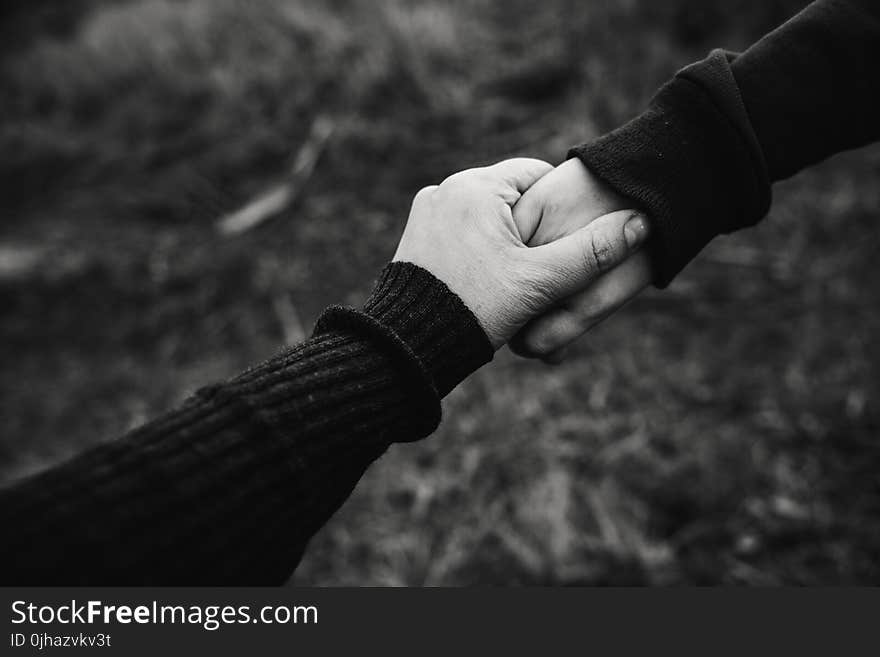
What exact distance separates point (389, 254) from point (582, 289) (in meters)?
3.15

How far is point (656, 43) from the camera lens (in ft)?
15.6

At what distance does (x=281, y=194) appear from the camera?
18.1ft

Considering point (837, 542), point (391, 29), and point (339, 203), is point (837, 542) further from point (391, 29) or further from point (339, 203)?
point (391, 29)

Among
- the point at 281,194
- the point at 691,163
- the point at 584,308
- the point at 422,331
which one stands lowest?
the point at 584,308

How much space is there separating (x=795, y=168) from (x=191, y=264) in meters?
4.65

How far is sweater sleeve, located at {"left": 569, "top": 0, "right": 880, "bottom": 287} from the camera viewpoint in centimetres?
154

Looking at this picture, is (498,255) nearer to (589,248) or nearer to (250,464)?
(589,248)

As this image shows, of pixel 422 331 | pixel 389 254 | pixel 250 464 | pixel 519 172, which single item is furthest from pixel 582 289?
pixel 389 254

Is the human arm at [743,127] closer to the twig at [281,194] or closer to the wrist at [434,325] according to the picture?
the wrist at [434,325]

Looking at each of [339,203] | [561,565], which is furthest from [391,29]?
[561,565]

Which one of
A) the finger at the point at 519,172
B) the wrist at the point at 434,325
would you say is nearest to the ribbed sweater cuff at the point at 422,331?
the wrist at the point at 434,325

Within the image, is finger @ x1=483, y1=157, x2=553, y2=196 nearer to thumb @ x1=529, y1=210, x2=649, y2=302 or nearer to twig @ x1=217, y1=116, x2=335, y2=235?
thumb @ x1=529, y1=210, x2=649, y2=302

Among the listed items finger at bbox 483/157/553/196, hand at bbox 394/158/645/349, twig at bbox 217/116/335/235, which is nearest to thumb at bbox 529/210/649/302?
hand at bbox 394/158/645/349

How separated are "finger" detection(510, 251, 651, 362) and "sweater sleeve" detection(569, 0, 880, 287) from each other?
0.28ft
